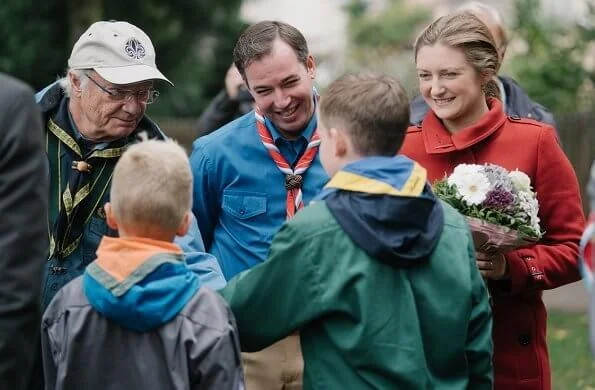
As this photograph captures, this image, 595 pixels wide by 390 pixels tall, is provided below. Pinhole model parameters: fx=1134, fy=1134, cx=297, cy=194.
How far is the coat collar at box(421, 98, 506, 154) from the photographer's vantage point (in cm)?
472

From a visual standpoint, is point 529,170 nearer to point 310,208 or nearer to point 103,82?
point 310,208

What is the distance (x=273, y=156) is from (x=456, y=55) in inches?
34.7

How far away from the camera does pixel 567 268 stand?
468 cm

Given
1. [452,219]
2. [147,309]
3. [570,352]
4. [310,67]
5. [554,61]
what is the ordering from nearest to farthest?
[147,309] → [452,219] → [310,67] → [570,352] → [554,61]

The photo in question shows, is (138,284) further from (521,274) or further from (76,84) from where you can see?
(521,274)

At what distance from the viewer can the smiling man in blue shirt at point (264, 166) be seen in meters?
4.81

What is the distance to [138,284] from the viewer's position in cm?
372

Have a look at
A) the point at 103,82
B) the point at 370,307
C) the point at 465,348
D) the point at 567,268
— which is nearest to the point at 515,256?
the point at 567,268

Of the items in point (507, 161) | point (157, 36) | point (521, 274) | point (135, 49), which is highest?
point (135, 49)

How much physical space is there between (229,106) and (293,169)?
4501 millimetres

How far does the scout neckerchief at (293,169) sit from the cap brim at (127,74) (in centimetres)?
54

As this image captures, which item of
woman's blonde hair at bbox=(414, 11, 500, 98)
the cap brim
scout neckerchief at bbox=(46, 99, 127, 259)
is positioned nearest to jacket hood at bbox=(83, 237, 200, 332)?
scout neckerchief at bbox=(46, 99, 127, 259)

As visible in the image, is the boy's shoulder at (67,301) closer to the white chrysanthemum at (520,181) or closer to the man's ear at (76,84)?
the man's ear at (76,84)

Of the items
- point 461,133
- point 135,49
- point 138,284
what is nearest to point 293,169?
point 461,133
